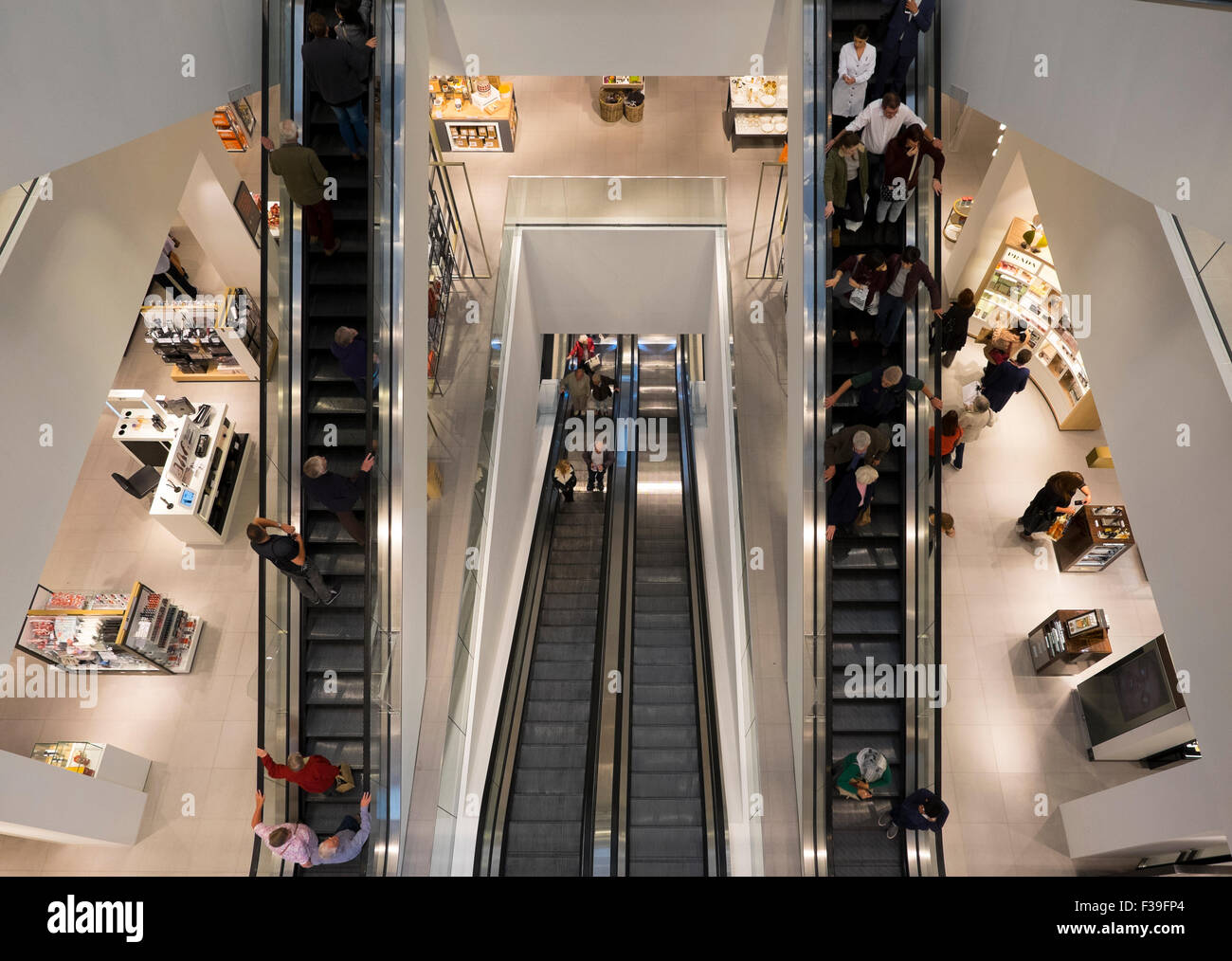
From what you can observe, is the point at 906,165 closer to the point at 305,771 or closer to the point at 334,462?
the point at 334,462

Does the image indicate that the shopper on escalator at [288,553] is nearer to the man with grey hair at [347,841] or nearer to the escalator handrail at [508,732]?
the man with grey hair at [347,841]

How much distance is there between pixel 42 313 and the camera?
664 cm

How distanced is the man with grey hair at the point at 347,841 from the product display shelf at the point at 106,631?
3.73 m

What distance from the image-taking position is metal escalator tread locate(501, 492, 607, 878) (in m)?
7.69

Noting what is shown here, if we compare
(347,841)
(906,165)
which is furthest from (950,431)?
(347,841)

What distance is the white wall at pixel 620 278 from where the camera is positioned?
1148 cm

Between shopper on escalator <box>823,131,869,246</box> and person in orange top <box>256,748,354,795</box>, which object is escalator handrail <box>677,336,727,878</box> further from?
shopper on escalator <box>823,131,869,246</box>

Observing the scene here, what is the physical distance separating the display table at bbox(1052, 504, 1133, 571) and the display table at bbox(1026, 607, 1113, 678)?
0.89m

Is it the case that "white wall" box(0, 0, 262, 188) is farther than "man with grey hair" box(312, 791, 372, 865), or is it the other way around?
"man with grey hair" box(312, 791, 372, 865)

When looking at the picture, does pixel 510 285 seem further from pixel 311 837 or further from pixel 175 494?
pixel 311 837

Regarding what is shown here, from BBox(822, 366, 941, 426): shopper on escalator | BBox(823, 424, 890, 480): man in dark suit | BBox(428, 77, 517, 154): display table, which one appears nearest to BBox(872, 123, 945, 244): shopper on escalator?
BBox(822, 366, 941, 426): shopper on escalator

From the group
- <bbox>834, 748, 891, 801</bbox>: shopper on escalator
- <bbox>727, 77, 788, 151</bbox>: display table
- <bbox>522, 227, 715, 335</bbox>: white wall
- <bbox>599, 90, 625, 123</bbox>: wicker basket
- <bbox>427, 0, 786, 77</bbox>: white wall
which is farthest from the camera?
<bbox>599, 90, 625, 123</bbox>: wicker basket

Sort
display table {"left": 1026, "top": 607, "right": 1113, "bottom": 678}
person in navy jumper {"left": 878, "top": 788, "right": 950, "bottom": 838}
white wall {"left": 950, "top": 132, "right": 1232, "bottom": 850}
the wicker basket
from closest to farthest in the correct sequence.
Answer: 1. white wall {"left": 950, "top": 132, "right": 1232, "bottom": 850}
2. person in navy jumper {"left": 878, "top": 788, "right": 950, "bottom": 838}
3. display table {"left": 1026, "top": 607, "right": 1113, "bottom": 678}
4. the wicker basket

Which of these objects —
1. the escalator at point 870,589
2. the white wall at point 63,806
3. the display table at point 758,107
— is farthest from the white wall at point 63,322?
the display table at point 758,107
